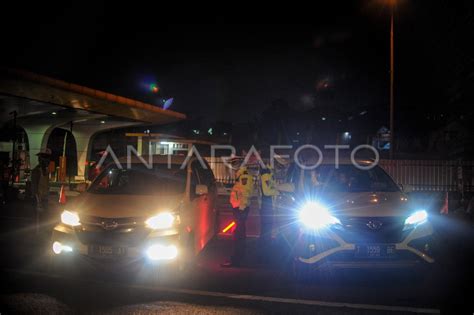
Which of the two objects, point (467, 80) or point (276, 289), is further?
point (467, 80)

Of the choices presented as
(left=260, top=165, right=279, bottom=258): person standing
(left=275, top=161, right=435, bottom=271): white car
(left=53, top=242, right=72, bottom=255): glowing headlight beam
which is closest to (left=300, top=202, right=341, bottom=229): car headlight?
(left=275, top=161, right=435, bottom=271): white car

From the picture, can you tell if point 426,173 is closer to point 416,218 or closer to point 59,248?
point 416,218

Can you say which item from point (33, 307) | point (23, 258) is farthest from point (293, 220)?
point (23, 258)

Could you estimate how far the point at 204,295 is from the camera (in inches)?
220

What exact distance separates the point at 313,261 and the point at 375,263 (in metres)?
0.83

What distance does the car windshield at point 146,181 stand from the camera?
6.95 m

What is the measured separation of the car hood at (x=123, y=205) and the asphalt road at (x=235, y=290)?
2.99ft

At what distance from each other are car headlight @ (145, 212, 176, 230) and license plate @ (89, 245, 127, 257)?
0.47 meters

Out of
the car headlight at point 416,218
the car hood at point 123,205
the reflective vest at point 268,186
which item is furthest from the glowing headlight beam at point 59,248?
the car headlight at point 416,218

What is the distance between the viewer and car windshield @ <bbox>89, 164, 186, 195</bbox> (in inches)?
273

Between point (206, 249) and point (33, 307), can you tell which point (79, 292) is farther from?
point (206, 249)

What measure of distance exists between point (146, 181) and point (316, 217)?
3.05m

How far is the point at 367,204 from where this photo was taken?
623cm

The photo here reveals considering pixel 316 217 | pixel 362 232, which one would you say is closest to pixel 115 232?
pixel 316 217
